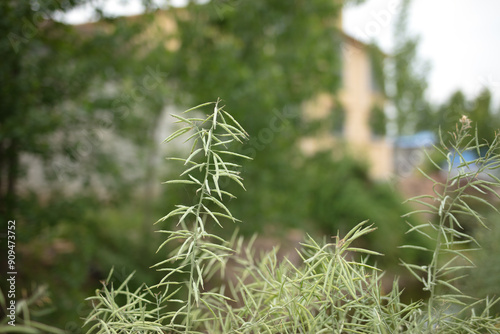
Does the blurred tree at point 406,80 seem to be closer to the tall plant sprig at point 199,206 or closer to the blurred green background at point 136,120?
the blurred green background at point 136,120

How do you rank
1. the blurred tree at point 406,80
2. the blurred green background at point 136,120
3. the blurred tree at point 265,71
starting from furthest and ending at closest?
the blurred tree at point 406,80, the blurred tree at point 265,71, the blurred green background at point 136,120

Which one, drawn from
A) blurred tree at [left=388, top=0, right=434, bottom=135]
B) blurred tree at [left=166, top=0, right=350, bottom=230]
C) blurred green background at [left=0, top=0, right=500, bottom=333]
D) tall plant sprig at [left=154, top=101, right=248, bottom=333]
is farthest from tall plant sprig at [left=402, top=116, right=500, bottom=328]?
blurred tree at [left=388, top=0, right=434, bottom=135]

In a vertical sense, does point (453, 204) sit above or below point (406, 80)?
above

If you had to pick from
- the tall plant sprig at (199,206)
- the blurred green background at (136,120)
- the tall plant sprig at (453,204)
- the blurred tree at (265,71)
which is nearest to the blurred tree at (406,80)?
the blurred green background at (136,120)

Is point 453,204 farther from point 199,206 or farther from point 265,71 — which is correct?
point 265,71

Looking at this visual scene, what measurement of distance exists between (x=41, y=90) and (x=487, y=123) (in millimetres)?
3850

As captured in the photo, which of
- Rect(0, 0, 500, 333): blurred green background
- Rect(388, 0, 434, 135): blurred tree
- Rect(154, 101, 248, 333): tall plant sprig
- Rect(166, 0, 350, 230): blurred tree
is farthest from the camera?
Rect(388, 0, 434, 135): blurred tree

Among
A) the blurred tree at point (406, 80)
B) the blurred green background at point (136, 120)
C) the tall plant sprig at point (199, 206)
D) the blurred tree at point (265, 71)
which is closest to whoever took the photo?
the tall plant sprig at point (199, 206)

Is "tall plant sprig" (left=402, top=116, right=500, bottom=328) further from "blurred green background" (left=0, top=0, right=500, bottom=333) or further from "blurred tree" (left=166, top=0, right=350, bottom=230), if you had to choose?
"blurred tree" (left=166, top=0, right=350, bottom=230)

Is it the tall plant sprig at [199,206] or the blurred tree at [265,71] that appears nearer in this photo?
the tall plant sprig at [199,206]

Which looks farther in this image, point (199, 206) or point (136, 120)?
point (136, 120)

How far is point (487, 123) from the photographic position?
4082mm

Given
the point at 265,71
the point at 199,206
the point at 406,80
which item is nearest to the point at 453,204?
the point at 199,206

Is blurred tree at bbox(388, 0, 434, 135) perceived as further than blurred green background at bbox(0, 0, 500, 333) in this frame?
Yes
